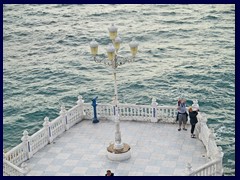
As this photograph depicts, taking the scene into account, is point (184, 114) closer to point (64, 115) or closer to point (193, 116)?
point (193, 116)

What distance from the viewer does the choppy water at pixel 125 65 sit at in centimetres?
3194

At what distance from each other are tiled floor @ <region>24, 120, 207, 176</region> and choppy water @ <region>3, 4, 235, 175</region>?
424 cm

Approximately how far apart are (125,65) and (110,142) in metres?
21.7

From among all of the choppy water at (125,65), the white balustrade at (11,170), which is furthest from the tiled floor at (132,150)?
the choppy water at (125,65)

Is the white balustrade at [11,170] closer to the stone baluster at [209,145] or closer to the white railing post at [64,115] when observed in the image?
the white railing post at [64,115]

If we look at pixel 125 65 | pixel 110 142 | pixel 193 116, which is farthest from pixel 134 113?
pixel 125 65

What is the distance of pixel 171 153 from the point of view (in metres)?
18.2

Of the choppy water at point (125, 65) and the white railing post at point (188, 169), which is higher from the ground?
the choppy water at point (125, 65)

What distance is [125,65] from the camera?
1601 inches

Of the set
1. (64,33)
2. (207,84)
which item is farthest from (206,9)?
(207,84)

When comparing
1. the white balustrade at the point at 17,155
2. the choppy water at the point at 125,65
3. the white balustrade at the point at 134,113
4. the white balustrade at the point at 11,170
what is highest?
the choppy water at the point at 125,65
